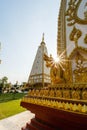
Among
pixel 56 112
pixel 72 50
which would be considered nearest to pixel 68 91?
pixel 56 112

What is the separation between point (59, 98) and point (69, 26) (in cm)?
294

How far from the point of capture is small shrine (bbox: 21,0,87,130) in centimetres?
271

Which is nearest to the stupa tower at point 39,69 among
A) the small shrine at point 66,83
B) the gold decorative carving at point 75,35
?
the small shrine at point 66,83

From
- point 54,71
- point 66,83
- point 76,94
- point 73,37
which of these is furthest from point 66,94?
point 73,37

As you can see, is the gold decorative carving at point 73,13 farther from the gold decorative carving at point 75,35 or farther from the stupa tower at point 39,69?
the stupa tower at point 39,69

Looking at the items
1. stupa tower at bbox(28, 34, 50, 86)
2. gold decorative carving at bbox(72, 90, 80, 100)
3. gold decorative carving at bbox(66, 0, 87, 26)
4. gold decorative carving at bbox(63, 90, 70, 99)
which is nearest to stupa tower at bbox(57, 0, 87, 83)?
gold decorative carving at bbox(66, 0, 87, 26)

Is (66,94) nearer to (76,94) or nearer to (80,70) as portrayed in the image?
(76,94)

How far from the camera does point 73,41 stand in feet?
16.4

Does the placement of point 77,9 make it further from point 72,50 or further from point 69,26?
point 72,50

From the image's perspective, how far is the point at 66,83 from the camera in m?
4.18

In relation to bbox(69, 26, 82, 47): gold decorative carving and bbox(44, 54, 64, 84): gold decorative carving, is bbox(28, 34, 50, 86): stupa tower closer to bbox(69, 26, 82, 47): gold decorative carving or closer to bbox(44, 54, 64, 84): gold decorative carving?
bbox(69, 26, 82, 47): gold decorative carving

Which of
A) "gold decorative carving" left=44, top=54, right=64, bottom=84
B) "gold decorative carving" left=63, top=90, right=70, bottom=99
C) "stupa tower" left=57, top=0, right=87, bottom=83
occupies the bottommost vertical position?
"gold decorative carving" left=63, top=90, right=70, bottom=99

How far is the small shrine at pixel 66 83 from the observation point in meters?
2.71

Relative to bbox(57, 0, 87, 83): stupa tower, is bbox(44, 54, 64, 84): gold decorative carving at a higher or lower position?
lower
